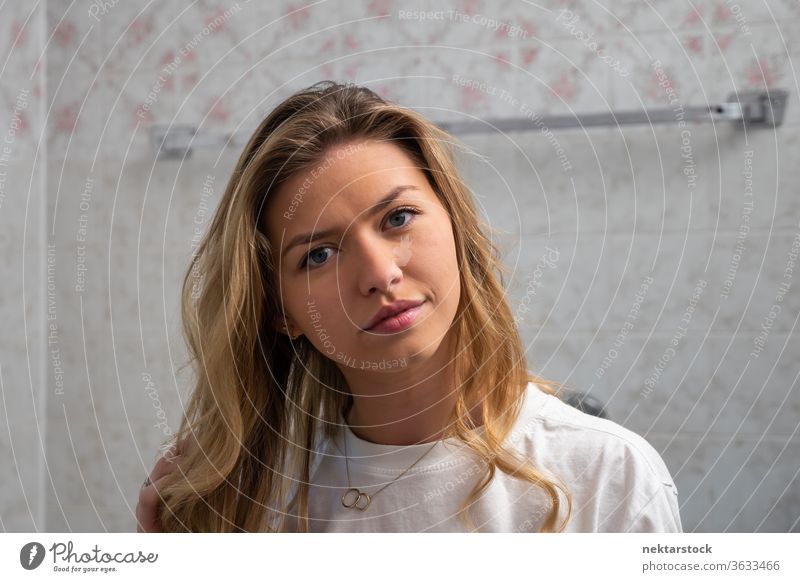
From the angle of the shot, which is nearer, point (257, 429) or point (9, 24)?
point (257, 429)

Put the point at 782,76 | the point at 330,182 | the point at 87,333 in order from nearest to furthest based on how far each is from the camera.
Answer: the point at 330,182 → the point at 782,76 → the point at 87,333

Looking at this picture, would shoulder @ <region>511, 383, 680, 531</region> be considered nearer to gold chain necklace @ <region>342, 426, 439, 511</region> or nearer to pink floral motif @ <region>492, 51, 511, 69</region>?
gold chain necklace @ <region>342, 426, 439, 511</region>

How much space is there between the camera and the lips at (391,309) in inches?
14.8

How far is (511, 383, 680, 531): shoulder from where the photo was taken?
0.38m

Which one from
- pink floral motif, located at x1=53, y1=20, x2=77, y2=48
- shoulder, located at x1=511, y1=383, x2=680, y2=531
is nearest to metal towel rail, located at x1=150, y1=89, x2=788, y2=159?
pink floral motif, located at x1=53, y1=20, x2=77, y2=48

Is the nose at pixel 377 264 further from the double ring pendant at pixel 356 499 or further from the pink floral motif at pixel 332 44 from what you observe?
the pink floral motif at pixel 332 44

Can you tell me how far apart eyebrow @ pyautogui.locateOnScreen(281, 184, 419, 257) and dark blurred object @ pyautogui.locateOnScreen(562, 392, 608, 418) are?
24 centimetres

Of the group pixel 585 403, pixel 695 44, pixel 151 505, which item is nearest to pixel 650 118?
pixel 695 44

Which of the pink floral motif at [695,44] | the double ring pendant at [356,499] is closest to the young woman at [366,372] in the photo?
the double ring pendant at [356,499]

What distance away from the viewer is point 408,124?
0.40m

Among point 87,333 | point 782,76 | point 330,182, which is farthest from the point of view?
point 87,333
